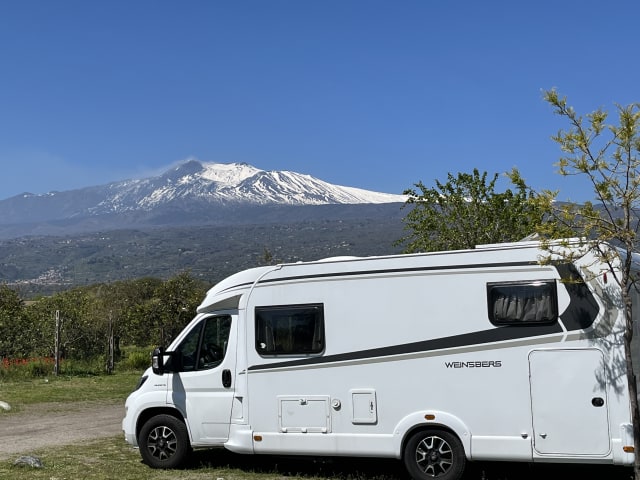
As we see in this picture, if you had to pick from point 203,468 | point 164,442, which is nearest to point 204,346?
point 164,442

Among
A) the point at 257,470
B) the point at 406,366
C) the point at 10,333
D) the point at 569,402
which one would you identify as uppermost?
the point at 10,333

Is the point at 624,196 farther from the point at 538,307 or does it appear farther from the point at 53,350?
the point at 53,350

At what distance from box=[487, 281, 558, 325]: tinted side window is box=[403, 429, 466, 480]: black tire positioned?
161 cm

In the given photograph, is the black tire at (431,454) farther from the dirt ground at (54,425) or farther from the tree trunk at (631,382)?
the dirt ground at (54,425)

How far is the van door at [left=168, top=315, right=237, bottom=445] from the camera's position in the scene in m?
10.5

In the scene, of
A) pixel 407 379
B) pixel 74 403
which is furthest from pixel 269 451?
pixel 74 403

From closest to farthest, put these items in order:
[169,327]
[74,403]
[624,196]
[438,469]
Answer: [624,196], [438,469], [74,403], [169,327]

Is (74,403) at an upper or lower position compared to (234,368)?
lower

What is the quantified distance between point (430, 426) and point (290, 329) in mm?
2251

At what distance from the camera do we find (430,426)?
9492mm

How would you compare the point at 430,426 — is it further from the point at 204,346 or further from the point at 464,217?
the point at 464,217

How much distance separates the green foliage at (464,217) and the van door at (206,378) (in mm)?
12719

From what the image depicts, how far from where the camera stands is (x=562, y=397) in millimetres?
8883

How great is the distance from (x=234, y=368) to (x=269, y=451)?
122cm
